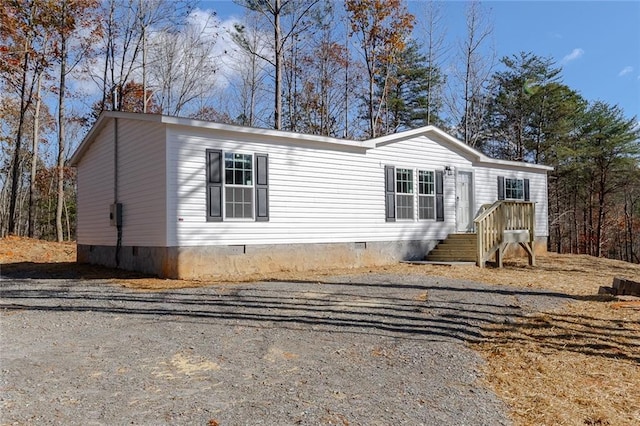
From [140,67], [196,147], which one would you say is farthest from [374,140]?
[140,67]

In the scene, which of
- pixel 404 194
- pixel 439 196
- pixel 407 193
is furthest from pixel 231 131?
pixel 439 196

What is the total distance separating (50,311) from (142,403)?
160 inches

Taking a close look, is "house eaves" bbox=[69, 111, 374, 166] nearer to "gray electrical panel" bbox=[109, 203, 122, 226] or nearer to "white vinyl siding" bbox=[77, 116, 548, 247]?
"white vinyl siding" bbox=[77, 116, 548, 247]

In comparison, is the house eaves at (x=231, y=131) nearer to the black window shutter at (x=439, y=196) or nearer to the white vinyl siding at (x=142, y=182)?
the white vinyl siding at (x=142, y=182)

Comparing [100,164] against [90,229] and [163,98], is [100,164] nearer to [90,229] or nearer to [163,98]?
[90,229]

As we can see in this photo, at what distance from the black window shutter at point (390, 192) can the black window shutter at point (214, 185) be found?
197 inches

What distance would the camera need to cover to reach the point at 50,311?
6434 millimetres

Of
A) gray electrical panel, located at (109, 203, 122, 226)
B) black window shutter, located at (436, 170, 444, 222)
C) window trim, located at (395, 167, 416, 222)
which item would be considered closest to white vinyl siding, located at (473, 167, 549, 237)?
black window shutter, located at (436, 170, 444, 222)

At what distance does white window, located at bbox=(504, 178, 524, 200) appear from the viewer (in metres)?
16.4

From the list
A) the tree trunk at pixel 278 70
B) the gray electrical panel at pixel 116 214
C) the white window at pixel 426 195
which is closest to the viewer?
the gray electrical panel at pixel 116 214

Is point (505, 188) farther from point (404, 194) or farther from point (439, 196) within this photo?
point (404, 194)

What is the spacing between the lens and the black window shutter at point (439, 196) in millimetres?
14125

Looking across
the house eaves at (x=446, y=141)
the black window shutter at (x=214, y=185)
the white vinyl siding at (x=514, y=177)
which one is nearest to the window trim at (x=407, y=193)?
the house eaves at (x=446, y=141)

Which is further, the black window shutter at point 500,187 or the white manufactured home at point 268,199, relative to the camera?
the black window shutter at point 500,187
